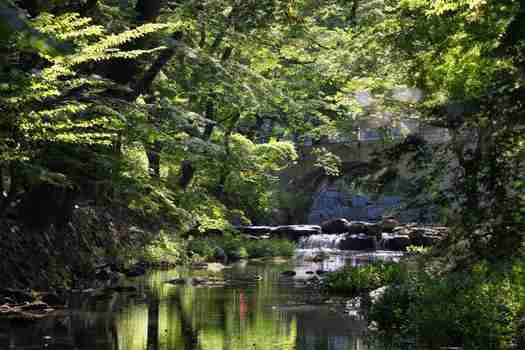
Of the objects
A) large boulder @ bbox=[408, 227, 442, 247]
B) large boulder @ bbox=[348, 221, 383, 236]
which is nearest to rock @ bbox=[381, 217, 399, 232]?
large boulder @ bbox=[348, 221, 383, 236]

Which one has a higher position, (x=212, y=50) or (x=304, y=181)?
(x=212, y=50)

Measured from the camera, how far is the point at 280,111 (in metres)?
38.4

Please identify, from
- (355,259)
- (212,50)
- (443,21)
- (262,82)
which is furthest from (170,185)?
(355,259)

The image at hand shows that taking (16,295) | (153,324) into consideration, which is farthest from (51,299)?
(153,324)

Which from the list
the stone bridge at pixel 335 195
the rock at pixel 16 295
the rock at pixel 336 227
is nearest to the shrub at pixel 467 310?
the rock at pixel 16 295

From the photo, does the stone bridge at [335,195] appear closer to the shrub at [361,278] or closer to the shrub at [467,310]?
the shrub at [361,278]

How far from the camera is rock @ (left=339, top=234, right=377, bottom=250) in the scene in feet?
128

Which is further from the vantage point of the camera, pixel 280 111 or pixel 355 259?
pixel 280 111

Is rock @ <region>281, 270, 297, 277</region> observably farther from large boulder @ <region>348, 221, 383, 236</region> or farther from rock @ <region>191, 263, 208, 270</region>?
large boulder @ <region>348, 221, 383, 236</region>

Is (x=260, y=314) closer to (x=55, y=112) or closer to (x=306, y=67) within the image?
(x=55, y=112)

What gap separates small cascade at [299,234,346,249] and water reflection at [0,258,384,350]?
18.5 m

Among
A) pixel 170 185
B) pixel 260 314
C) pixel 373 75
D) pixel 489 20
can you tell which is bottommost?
pixel 260 314

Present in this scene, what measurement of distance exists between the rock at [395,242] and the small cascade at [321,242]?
2.10 m

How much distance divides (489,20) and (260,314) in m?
7.35
